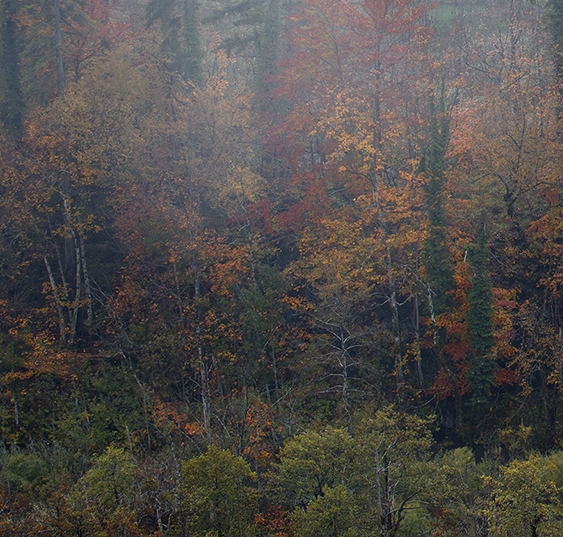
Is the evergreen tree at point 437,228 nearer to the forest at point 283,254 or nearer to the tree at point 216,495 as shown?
the forest at point 283,254

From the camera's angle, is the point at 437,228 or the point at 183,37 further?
the point at 183,37

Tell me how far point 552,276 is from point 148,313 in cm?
1557

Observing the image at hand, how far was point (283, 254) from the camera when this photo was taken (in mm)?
26984

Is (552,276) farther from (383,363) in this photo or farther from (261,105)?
(261,105)

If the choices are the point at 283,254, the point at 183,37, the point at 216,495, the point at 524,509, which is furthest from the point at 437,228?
the point at 183,37

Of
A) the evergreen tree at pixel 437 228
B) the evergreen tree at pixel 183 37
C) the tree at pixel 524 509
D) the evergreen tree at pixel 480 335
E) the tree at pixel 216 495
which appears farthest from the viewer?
the evergreen tree at pixel 183 37

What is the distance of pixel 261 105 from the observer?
30.8 metres

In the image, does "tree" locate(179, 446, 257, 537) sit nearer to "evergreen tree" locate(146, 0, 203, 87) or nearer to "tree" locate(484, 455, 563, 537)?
"tree" locate(484, 455, 563, 537)

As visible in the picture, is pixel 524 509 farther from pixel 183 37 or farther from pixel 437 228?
pixel 183 37

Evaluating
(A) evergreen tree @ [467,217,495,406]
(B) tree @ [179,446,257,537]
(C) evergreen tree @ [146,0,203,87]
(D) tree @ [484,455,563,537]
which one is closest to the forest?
(A) evergreen tree @ [467,217,495,406]

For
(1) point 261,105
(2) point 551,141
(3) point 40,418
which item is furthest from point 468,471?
(1) point 261,105

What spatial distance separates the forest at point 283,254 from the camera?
2025 centimetres

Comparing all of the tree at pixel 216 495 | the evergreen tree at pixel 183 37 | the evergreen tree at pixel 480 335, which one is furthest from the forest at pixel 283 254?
the tree at pixel 216 495

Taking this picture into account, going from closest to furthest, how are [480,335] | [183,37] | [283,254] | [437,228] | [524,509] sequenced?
1. [524,509]
2. [480,335]
3. [437,228]
4. [283,254]
5. [183,37]
